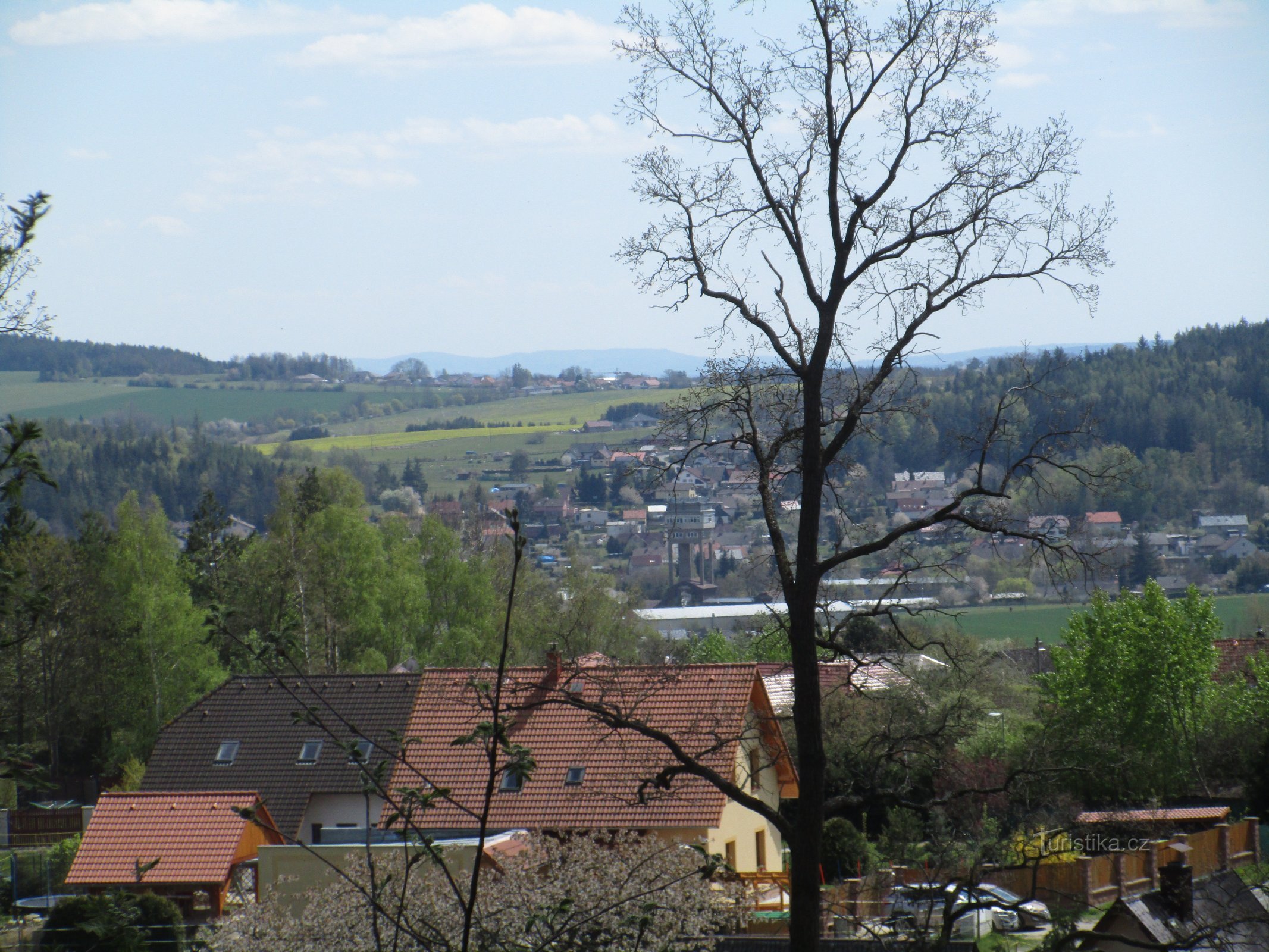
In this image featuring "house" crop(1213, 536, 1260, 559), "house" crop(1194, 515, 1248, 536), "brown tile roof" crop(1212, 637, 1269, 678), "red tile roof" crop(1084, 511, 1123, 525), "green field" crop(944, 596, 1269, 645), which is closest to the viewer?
"brown tile roof" crop(1212, 637, 1269, 678)

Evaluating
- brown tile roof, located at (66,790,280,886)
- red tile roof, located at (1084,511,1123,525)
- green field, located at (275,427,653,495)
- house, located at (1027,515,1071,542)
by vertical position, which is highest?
house, located at (1027,515,1071,542)

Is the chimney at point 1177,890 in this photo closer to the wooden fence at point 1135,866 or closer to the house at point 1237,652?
the wooden fence at point 1135,866

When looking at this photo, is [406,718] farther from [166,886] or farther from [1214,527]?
[1214,527]

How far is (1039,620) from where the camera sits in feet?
258

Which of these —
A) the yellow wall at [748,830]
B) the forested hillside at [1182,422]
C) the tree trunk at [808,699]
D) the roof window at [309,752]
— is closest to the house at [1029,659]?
the yellow wall at [748,830]

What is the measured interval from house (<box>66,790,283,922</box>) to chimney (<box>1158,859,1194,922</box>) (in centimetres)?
1256

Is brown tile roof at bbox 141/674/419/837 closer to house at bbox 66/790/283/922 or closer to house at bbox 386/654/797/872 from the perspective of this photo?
house at bbox 66/790/283/922

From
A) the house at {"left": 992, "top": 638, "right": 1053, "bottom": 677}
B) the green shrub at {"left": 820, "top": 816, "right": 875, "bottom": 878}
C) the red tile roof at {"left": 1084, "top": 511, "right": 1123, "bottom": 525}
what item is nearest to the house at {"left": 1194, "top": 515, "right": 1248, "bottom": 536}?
the red tile roof at {"left": 1084, "top": 511, "right": 1123, "bottom": 525}

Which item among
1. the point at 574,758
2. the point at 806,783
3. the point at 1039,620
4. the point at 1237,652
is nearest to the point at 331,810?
the point at 574,758

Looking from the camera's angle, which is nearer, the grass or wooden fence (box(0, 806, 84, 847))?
wooden fence (box(0, 806, 84, 847))

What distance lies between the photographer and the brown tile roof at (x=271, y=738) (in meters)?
23.7

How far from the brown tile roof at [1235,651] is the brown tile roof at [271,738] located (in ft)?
66.3

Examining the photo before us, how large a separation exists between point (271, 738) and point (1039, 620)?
62.8 metres

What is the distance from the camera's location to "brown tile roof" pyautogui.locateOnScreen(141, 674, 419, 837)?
2367 cm
